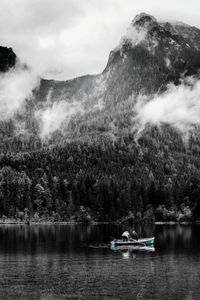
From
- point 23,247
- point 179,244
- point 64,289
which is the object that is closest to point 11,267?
point 64,289

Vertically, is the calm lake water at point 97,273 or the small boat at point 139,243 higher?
the small boat at point 139,243

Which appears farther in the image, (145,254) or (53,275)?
(145,254)

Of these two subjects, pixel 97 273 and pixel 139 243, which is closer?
pixel 97 273

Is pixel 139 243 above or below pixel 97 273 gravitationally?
above

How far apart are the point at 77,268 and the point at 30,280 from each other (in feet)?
65.4

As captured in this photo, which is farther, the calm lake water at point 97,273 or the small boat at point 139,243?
the small boat at point 139,243

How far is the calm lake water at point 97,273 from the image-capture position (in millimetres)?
99562

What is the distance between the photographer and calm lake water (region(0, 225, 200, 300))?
99.6 meters

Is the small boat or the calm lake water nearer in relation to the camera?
the calm lake water

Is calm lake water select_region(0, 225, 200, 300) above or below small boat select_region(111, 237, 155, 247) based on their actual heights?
below

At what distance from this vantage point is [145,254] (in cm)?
16288

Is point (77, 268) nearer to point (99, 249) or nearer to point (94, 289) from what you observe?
point (94, 289)

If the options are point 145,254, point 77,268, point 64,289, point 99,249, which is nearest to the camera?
point 64,289

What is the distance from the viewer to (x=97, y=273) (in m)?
122
